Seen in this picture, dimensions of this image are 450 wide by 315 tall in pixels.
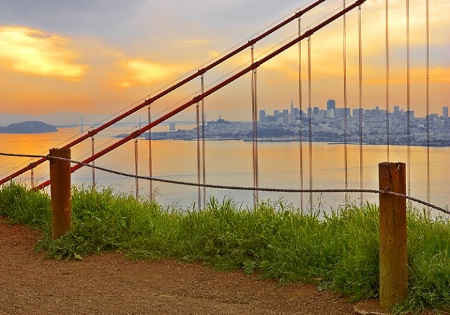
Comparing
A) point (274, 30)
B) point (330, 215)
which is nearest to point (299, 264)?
point (330, 215)

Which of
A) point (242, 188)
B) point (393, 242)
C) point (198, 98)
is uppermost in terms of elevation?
point (198, 98)

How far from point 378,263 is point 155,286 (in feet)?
5.24

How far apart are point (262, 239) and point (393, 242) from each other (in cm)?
145

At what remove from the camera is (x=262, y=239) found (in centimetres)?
479

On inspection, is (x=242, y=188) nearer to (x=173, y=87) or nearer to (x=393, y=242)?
(x=393, y=242)

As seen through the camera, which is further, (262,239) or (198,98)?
(198,98)

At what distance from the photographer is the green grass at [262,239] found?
3.76 m

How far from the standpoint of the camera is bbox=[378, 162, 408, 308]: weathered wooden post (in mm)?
3504

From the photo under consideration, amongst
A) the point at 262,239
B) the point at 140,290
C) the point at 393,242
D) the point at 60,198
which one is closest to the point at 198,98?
the point at 60,198

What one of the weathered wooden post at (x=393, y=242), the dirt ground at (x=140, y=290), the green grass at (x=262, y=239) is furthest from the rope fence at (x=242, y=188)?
the dirt ground at (x=140, y=290)

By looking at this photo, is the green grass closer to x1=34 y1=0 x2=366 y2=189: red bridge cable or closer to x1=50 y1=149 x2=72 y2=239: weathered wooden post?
x1=50 y1=149 x2=72 y2=239: weathered wooden post

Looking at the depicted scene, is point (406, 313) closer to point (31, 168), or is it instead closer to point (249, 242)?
point (249, 242)

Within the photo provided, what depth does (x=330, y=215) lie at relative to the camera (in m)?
5.18

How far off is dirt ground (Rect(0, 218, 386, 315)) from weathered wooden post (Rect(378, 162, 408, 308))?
0.94 feet
